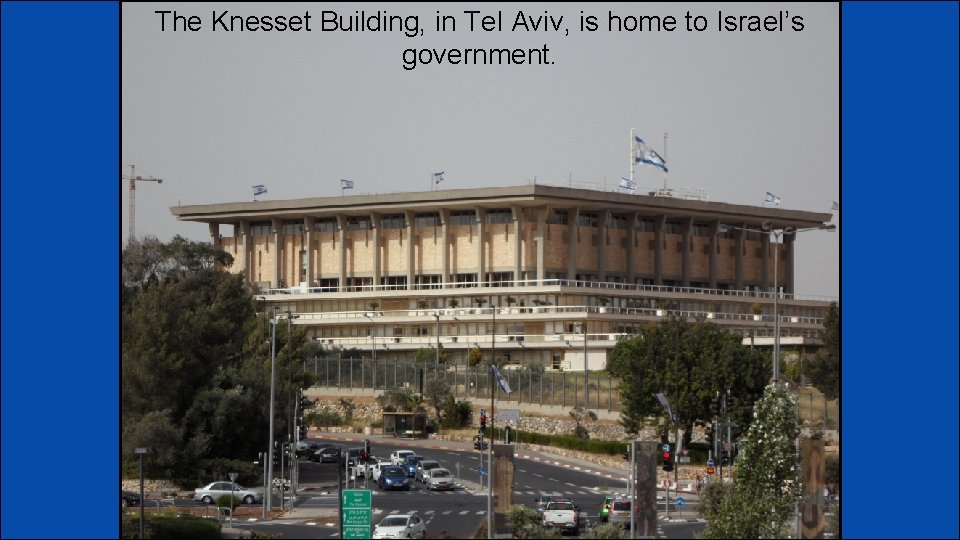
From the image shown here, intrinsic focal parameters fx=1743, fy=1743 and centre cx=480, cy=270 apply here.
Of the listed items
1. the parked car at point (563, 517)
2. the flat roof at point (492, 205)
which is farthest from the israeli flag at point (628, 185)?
the parked car at point (563, 517)

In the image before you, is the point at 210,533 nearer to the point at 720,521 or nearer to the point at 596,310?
→ the point at 720,521

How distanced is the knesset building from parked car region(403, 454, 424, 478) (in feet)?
180

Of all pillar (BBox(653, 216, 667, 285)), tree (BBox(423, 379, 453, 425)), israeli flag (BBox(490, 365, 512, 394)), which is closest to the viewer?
israeli flag (BBox(490, 365, 512, 394))

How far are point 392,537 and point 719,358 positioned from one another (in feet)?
154

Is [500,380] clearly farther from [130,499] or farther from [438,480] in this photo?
[130,499]

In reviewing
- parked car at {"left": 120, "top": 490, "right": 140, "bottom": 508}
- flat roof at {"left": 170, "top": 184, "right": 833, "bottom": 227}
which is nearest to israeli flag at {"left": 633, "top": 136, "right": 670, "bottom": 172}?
flat roof at {"left": 170, "top": 184, "right": 833, "bottom": 227}

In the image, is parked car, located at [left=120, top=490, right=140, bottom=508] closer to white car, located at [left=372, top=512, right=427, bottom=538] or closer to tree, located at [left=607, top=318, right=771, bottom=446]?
white car, located at [left=372, top=512, right=427, bottom=538]

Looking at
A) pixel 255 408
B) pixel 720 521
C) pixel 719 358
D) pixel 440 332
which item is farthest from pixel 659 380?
pixel 440 332

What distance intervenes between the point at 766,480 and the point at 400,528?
39.6 ft

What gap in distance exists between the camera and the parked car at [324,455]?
101 meters

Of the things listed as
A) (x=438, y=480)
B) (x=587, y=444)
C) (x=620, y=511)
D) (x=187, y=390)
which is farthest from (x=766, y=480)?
(x=587, y=444)

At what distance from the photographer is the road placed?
64600mm

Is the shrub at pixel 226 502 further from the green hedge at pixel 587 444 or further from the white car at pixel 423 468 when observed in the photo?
the green hedge at pixel 587 444

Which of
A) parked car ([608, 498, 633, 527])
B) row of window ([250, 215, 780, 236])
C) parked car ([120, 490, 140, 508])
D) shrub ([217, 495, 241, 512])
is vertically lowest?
shrub ([217, 495, 241, 512])
